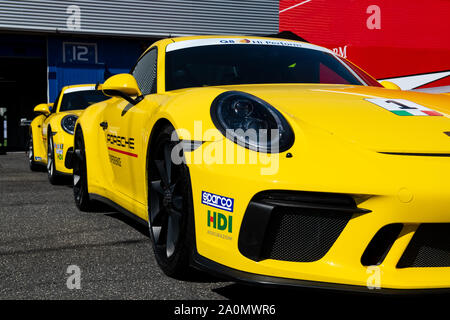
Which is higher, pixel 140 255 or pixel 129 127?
pixel 129 127

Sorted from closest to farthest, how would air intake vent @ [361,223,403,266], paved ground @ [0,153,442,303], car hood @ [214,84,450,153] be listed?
air intake vent @ [361,223,403,266], car hood @ [214,84,450,153], paved ground @ [0,153,442,303]

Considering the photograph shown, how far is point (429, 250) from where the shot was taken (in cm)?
203

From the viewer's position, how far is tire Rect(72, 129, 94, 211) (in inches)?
185

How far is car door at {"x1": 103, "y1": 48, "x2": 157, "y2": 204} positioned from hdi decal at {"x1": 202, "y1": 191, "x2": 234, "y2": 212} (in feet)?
2.94

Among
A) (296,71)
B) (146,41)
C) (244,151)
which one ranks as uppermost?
(146,41)

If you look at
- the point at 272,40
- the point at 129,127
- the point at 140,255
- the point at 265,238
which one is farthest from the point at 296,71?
the point at 265,238

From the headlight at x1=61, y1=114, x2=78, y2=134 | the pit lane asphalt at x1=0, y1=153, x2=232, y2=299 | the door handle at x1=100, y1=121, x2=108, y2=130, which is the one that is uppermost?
the door handle at x1=100, y1=121, x2=108, y2=130

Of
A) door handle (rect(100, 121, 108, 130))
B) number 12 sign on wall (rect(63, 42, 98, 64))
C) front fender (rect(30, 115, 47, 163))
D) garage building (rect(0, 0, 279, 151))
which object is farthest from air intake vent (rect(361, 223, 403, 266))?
number 12 sign on wall (rect(63, 42, 98, 64))

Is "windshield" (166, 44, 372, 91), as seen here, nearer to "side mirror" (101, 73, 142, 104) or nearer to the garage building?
"side mirror" (101, 73, 142, 104)

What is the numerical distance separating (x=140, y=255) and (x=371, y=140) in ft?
5.49

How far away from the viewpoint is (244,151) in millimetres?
2197

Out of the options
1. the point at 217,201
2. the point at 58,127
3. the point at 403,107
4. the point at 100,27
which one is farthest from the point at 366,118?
the point at 100,27

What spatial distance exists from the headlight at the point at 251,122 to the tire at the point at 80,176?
95.4 inches
